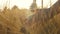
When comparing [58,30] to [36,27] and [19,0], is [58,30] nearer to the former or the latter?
[36,27]

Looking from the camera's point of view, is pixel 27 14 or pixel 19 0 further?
pixel 19 0

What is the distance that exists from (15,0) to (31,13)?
285 millimetres

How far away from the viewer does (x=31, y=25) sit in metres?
1.85

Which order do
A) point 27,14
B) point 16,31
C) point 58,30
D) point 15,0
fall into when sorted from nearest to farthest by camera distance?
point 58,30 → point 16,31 → point 27,14 → point 15,0

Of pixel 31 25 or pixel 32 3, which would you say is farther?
pixel 32 3

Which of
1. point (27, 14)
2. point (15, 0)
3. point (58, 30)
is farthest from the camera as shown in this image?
point (15, 0)

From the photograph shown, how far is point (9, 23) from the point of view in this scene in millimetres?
1854

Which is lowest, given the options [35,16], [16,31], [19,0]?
[16,31]

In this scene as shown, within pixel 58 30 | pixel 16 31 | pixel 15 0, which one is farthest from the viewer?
pixel 15 0

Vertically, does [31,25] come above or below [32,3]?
below

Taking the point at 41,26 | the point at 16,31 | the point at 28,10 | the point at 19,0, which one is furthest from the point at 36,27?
the point at 19,0

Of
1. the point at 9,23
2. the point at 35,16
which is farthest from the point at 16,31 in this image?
the point at 35,16

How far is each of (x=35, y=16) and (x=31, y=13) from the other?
0.56 feet

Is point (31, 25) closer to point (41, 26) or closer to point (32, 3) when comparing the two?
point (41, 26)
